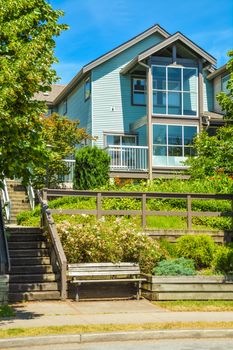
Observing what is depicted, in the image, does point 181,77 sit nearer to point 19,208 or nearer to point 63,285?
point 19,208

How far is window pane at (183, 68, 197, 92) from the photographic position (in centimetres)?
3466

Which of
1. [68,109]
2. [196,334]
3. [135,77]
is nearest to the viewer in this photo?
[196,334]

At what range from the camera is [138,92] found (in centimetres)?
3572

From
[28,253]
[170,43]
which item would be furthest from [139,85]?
[28,253]

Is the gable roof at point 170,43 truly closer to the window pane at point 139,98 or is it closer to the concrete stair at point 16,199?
the window pane at point 139,98

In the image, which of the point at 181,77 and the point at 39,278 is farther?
the point at 181,77

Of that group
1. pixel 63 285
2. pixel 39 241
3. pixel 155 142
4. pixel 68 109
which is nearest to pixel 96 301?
pixel 63 285

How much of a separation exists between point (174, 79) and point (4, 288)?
23.6m

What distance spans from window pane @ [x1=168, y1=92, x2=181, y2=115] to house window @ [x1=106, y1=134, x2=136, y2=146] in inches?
110

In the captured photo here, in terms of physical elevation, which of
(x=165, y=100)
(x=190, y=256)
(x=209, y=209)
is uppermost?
(x=165, y=100)

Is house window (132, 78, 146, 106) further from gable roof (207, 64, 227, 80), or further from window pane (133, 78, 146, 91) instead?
gable roof (207, 64, 227, 80)

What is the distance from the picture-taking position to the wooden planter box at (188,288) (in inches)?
554

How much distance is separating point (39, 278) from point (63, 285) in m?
0.90

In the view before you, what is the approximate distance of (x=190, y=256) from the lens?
53.4 ft
